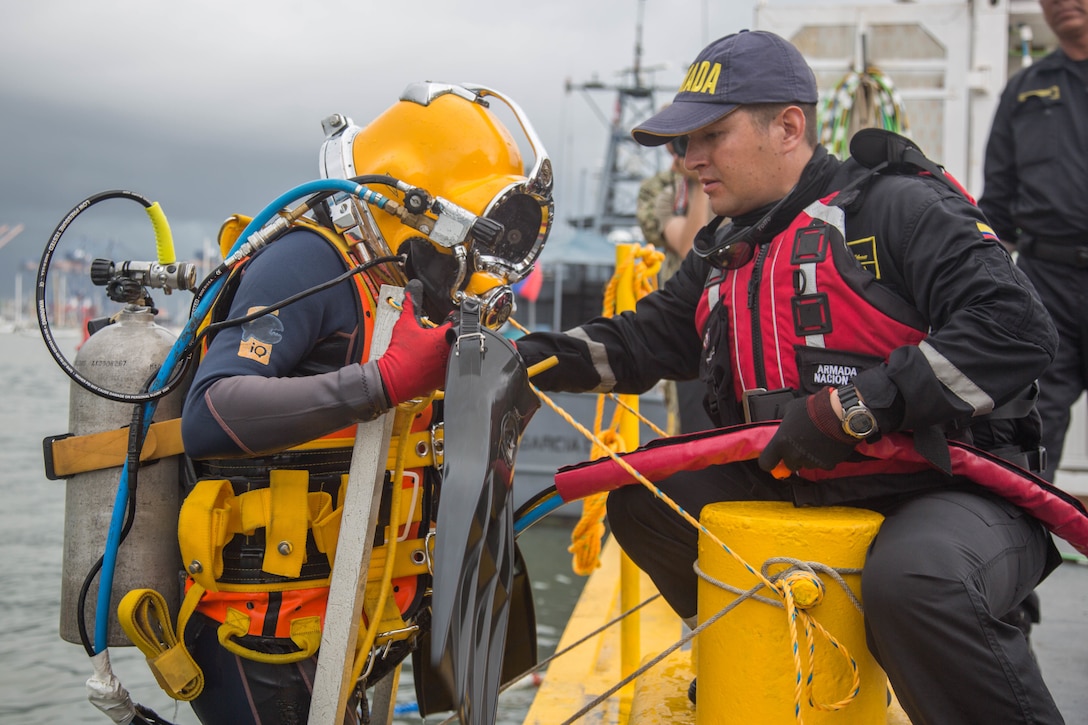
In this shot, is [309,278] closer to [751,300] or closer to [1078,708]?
[751,300]

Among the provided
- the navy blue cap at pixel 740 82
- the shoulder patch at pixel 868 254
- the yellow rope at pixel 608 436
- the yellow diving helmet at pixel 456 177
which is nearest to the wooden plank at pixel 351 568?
the yellow diving helmet at pixel 456 177

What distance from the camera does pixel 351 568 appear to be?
6.00 ft

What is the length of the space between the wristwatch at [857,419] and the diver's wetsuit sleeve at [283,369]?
36.1 inches

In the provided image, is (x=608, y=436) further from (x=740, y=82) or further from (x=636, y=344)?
(x=740, y=82)

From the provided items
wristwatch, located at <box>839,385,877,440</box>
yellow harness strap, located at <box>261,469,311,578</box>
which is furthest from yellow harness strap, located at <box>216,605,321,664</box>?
wristwatch, located at <box>839,385,877,440</box>

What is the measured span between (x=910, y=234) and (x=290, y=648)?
5.30 ft

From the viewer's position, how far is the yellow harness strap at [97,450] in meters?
2.05

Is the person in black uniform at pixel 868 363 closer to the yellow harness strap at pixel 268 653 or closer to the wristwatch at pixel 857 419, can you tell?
the wristwatch at pixel 857 419

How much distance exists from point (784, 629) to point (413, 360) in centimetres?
91

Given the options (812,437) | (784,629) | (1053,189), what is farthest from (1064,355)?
(784,629)

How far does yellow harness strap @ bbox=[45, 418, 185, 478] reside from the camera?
2.05 meters

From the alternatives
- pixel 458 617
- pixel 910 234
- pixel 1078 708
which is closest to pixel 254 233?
pixel 458 617

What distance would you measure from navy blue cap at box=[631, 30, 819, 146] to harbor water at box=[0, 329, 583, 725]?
1574 mm

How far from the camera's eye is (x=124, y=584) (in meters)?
2.03
